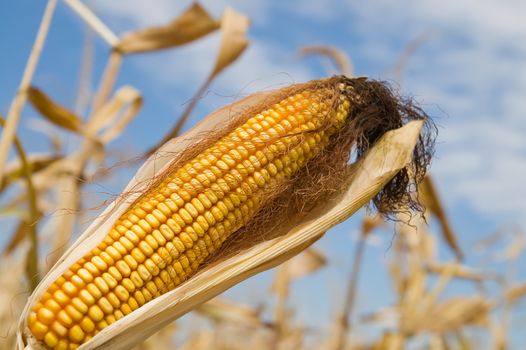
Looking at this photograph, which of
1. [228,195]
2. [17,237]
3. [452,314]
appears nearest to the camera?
[228,195]

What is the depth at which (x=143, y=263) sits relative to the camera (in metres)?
1.88

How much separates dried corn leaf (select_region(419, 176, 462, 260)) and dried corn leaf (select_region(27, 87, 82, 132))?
2.61 meters

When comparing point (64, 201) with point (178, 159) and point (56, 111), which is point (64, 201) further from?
point (178, 159)

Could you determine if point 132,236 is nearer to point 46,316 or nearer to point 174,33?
point 46,316

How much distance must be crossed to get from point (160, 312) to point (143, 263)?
174 millimetres

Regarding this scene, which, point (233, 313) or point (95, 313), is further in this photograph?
point (233, 313)

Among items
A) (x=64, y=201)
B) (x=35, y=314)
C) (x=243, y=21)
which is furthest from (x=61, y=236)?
(x=35, y=314)

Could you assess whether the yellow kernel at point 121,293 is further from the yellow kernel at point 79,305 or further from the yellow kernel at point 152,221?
the yellow kernel at point 152,221

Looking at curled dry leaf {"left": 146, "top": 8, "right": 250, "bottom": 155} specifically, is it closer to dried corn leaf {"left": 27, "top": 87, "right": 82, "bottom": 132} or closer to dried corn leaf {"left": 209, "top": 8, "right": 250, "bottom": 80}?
dried corn leaf {"left": 209, "top": 8, "right": 250, "bottom": 80}

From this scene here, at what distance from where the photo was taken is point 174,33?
159 inches

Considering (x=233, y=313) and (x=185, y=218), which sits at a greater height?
(x=185, y=218)

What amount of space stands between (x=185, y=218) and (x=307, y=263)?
4059 millimetres

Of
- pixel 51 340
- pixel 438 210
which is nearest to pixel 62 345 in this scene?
pixel 51 340

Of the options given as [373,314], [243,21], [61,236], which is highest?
[243,21]
